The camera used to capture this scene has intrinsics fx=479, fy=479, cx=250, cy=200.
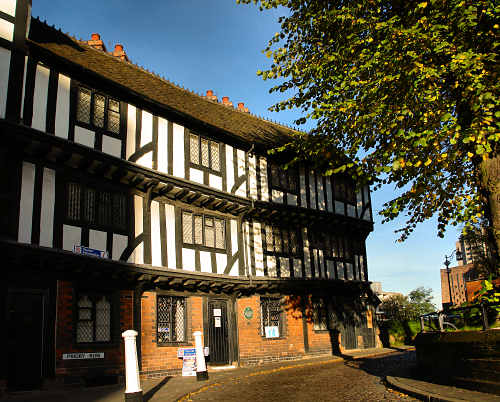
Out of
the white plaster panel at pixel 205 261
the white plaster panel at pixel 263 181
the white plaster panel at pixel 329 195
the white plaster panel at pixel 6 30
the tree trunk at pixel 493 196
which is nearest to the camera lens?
the tree trunk at pixel 493 196

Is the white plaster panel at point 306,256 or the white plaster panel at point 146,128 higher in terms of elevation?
the white plaster panel at point 146,128

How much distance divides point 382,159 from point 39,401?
9.18 metres

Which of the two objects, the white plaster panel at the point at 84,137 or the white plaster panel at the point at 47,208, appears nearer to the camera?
the white plaster panel at the point at 47,208

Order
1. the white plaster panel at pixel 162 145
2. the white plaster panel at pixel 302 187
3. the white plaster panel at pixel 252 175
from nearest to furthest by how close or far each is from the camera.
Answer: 1. the white plaster panel at pixel 162 145
2. the white plaster panel at pixel 252 175
3. the white plaster panel at pixel 302 187

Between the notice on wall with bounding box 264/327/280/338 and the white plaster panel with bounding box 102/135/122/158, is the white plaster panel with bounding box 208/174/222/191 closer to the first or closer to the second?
the white plaster panel with bounding box 102/135/122/158

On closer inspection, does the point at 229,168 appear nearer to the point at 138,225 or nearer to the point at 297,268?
the point at 138,225

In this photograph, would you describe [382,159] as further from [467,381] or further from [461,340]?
A: [467,381]

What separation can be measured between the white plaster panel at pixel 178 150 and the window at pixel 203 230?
4.82 feet

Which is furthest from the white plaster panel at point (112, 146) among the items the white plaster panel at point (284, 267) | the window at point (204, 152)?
the white plaster panel at point (284, 267)

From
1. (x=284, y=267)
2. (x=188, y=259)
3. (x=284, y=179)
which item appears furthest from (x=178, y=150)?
(x=284, y=267)

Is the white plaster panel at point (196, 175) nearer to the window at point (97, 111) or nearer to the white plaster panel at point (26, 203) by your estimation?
the window at point (97, 111)

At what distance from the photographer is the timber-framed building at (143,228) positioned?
1207 cm

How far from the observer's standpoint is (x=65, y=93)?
44.5 ft

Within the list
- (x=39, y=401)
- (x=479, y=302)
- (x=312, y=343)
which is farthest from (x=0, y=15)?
(x=312, y=343)
